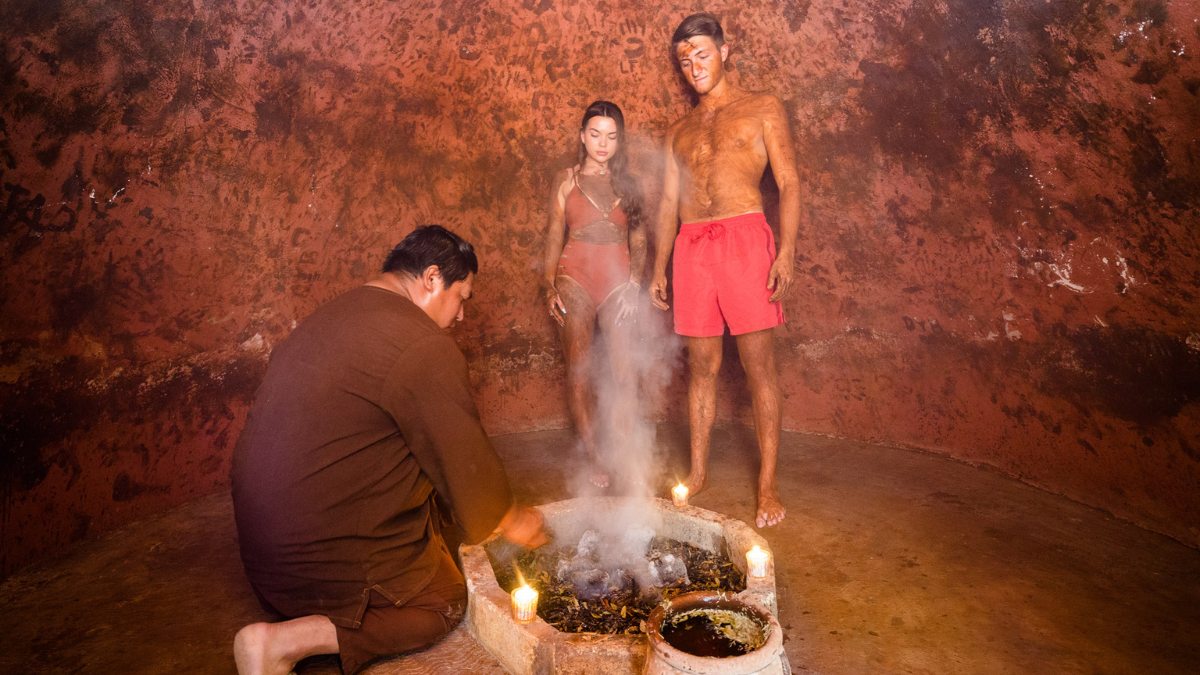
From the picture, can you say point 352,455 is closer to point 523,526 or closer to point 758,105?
point 523,526

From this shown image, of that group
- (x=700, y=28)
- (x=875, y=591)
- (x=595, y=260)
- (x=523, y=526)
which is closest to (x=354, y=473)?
(x=523, y=526)

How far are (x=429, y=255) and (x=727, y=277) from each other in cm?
174

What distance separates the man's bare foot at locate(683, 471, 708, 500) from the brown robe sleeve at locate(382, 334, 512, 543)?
1769 mm

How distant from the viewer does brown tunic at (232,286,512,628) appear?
2199 mm

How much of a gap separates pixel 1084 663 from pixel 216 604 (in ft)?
10.5

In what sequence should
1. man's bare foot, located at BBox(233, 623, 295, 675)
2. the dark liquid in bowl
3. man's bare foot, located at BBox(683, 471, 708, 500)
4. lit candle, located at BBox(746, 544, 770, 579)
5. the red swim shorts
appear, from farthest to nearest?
man's bare foot, located at BBox(683, 471, 708, 500), the red swim shorts, lit candle, located at BBox(746, 544, 770, 579), man's bare foot, located at BBox(233, 623, 295, 675), the dark liquid in bowl

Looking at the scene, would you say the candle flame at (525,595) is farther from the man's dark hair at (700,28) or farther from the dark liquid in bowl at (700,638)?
the man's dark hair at (700,28)

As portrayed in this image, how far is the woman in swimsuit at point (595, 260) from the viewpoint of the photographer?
4.23 metres

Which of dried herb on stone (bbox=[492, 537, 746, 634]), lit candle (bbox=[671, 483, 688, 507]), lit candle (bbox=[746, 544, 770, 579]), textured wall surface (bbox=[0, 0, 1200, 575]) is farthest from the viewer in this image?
textured wall surface (bbox=[0, 0, 1200, 575])

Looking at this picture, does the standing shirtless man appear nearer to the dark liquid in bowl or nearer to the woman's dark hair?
the woman's dark hair

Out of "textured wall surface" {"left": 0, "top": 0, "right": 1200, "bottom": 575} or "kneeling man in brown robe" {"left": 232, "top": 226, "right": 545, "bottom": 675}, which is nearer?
"kneeling man in brown robe" {"left": 232, "top": 226, "right": 545, "bottom": 675}

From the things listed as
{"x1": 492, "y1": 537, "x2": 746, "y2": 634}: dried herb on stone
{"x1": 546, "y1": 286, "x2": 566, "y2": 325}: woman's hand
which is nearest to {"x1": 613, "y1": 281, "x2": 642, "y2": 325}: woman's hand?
{"x1": 546, "y1": 286, "x2": 566, "y2": 325}: woman's hand

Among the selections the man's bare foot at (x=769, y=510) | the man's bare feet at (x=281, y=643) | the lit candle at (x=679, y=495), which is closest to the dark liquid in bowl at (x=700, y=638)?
the lit candle at (x=679, y=495)

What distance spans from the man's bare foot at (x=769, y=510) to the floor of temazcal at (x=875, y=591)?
62mm
